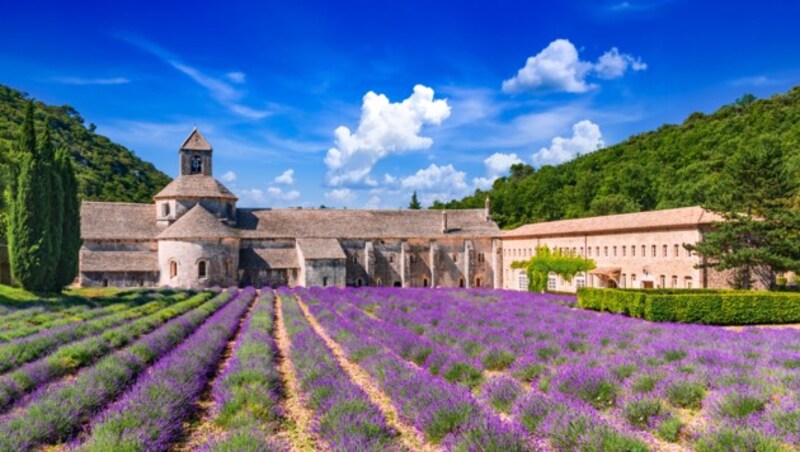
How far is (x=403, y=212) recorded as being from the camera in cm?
4959

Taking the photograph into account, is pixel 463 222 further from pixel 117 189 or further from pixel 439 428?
pixel 117 189

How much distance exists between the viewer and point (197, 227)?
39000 mm

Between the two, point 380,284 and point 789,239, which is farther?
point 380,284

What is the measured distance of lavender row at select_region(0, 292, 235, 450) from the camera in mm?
6520

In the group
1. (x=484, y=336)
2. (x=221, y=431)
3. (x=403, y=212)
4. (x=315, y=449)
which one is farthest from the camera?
(x=403, y=212)

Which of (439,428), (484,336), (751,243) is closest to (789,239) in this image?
(751,243)

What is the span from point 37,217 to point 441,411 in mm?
27873

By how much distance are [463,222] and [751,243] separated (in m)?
25.3

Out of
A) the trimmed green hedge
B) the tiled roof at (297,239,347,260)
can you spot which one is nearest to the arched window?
the tiled roof at (297,239,347,260)

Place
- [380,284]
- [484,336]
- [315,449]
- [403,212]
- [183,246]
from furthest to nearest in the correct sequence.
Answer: [403,212]
[380,284]
[183,246]
[484,336]
[315,449]

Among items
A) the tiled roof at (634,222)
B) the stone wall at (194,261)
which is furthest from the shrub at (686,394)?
the stone wall at (194,261)

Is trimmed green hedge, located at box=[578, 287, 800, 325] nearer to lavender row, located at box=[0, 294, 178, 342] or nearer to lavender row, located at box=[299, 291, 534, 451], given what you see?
lavender row, located at box=[299, 291, 534, 451]

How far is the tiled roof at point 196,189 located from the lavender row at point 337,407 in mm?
32427

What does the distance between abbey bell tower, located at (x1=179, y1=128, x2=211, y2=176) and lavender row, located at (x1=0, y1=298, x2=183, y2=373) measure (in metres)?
27.4
